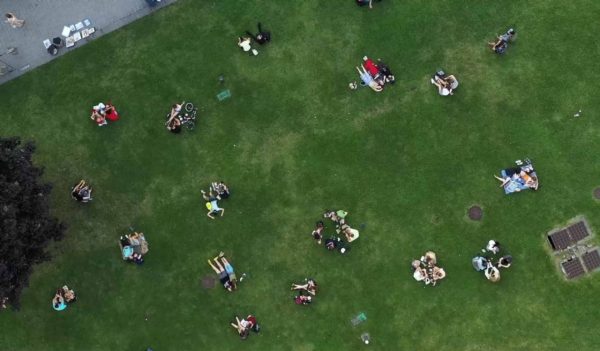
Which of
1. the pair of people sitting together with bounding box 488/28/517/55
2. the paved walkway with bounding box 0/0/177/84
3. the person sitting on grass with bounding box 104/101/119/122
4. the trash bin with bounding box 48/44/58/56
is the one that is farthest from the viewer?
the paved walkway with bounding box 0/0/177/84

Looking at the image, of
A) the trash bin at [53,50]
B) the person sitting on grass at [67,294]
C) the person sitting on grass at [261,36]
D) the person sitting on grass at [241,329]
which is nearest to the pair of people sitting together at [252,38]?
the person sitting on grass at [261,36]

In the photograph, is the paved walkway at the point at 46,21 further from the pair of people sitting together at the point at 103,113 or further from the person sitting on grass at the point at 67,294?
the person sitting on grass at the point at 67,294

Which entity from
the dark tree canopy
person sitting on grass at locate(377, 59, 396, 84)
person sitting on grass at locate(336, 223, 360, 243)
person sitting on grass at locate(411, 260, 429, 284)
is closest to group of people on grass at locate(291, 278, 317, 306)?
person sitting on grass at locate(336, 223, 360, 243)

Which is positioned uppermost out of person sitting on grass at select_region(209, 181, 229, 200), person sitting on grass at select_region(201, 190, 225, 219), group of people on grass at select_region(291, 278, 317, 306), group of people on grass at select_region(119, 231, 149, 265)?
person sitting on grass at select_region(209, 181, 229, 200)

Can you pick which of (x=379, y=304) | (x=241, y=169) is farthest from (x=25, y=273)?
(x=379, y=304)

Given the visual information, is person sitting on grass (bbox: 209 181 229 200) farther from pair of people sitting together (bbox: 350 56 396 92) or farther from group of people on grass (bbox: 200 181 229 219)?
pair of people sitting together (bbox: 350 56 396 92)

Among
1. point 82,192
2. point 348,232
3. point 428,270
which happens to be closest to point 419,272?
point 428,270
